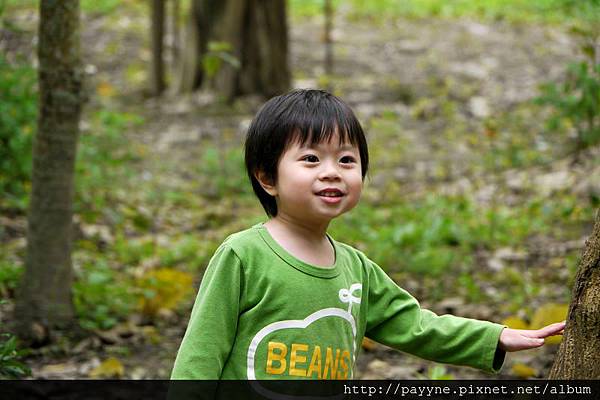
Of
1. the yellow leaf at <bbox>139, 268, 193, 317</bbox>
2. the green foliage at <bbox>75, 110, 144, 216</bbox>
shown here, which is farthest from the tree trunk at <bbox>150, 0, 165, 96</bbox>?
the yellow leaf at <bbox>139, 268, 193, 317</bbox>

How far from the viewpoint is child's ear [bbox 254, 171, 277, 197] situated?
2291 millimetres

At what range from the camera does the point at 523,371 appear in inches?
142

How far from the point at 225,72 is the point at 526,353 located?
5.64 m

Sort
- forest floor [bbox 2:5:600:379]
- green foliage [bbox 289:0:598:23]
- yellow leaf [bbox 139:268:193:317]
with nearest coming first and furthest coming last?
forest floor [bbox 2:5:600:379] → yellow leaf [bbox 139:268:193:317] → green foliage [bbox 289:0:598:23]

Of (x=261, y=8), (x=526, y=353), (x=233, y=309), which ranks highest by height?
(x=261, y=8)

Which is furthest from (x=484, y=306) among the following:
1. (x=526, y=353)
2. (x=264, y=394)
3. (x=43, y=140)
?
(x=264, y=394)

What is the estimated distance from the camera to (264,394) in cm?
213

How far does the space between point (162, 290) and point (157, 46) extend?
16.2 feet

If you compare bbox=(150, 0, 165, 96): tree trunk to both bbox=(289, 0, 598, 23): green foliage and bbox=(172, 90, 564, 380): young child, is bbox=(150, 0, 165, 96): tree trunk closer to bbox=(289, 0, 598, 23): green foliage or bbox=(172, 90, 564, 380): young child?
bbox=(289, 0, 598, 23): green foliage

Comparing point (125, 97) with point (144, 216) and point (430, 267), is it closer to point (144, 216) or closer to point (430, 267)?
point (144, 216)

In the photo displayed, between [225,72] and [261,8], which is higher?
[261,8]

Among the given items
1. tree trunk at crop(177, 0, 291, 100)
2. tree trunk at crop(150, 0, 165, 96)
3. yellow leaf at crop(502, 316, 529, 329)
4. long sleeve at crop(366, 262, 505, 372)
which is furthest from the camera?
tree trunk at crop(177, 0, 291, 100)

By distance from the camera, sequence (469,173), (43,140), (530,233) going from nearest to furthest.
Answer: (43,140)
(530,233)
(469,173)

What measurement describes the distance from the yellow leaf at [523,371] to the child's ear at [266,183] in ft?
5.89
